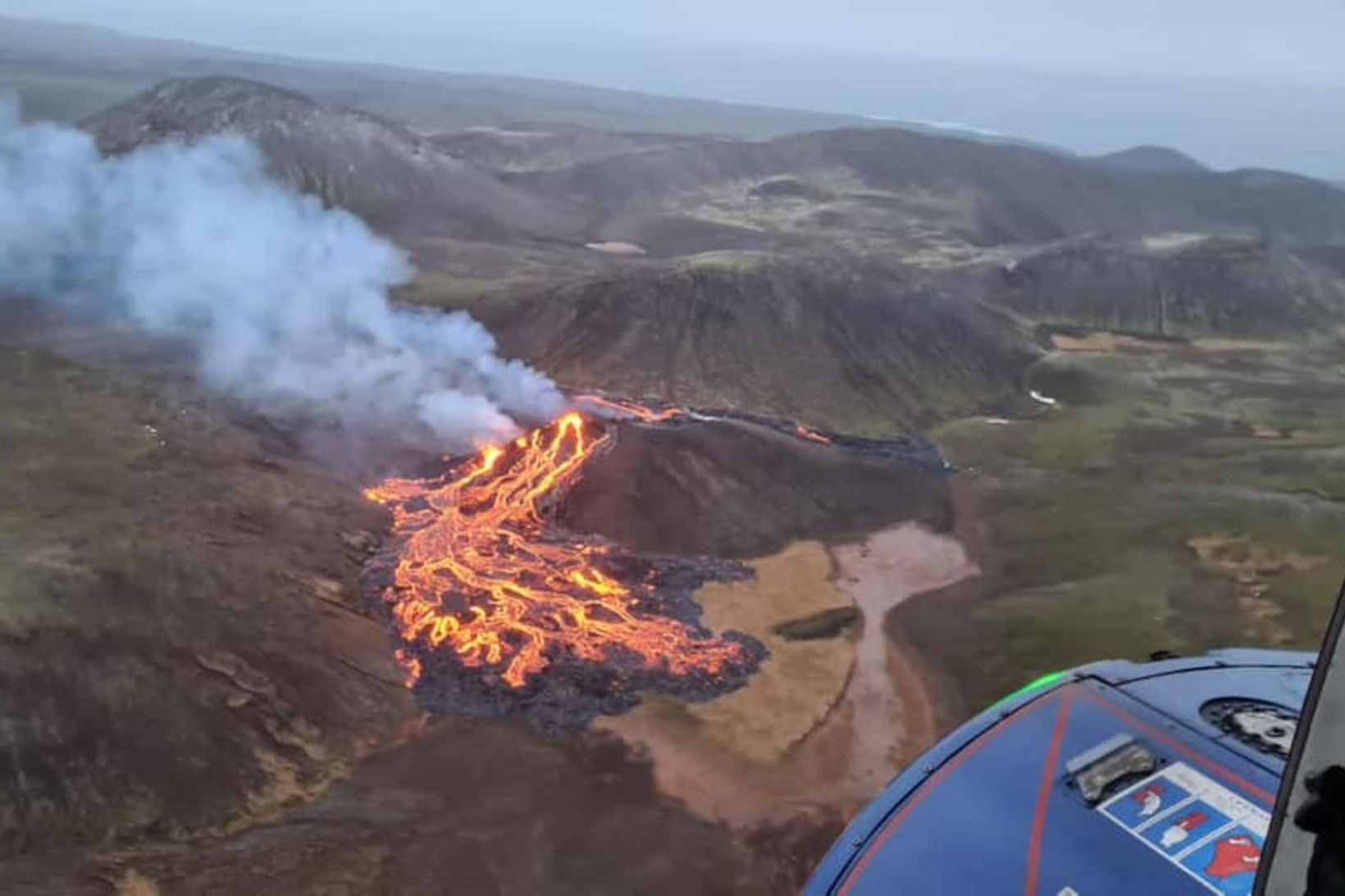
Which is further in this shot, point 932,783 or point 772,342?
point 772,342

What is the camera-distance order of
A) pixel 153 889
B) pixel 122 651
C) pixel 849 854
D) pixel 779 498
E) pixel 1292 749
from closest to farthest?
pixel 1292 749 < pixel 849 854 < pixel 153 889 < pixel 122 651 < pixel 779 498

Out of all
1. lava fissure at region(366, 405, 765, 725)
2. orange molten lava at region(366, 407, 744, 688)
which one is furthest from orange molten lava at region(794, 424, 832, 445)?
lava fissure at region(366, 405, 765, 725)

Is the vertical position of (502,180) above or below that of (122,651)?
above

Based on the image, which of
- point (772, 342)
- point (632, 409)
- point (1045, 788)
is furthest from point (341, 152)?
point (1045, 788)

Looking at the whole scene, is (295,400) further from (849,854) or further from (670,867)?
(849,854)

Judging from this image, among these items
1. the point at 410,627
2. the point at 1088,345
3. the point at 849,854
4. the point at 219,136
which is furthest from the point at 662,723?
the point at 219,136

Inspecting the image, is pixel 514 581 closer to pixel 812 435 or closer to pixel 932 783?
pixel 812 435

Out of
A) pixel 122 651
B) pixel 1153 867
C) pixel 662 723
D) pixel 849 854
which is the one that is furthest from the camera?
pixel 662 723

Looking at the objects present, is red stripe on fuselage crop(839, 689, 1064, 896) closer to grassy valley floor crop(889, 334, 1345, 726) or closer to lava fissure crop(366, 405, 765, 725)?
grassy valley floor crop(889, 334, 1345, 726)
